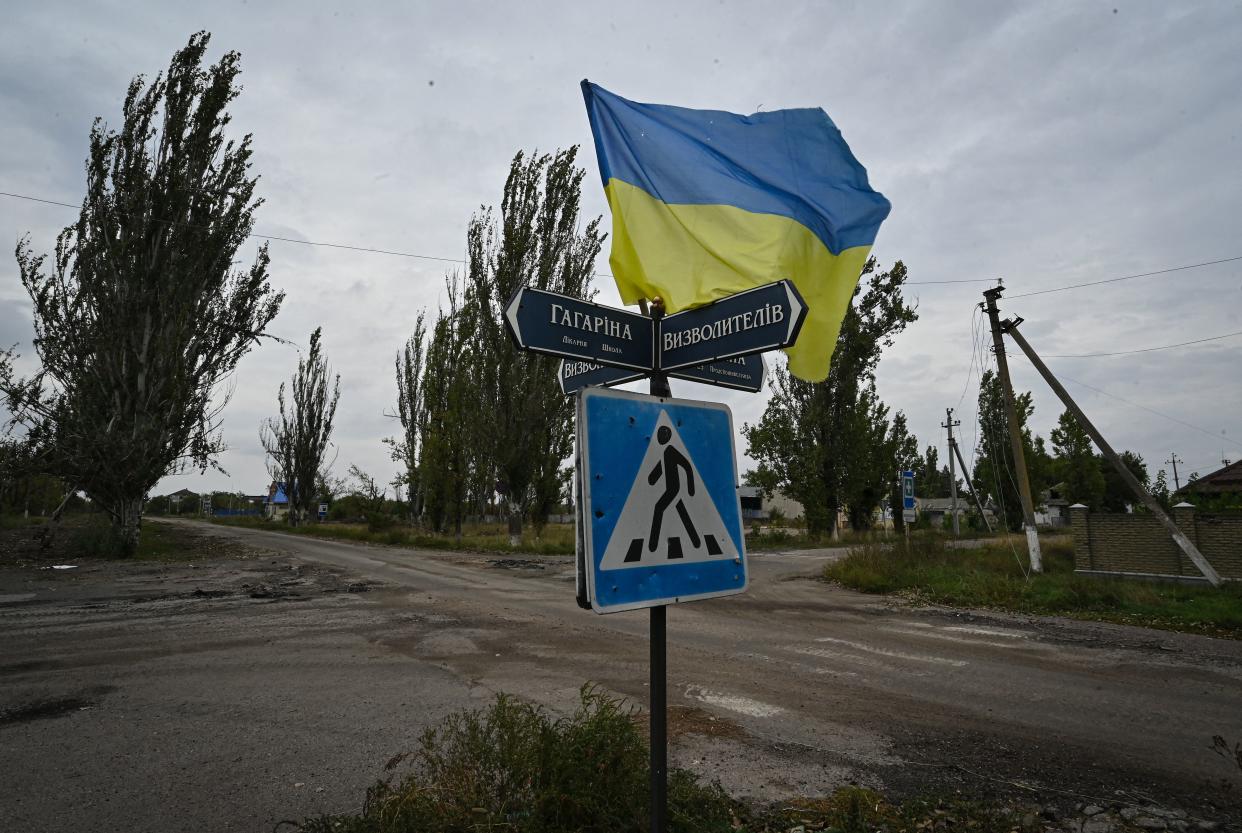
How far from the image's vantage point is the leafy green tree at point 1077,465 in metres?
43.0

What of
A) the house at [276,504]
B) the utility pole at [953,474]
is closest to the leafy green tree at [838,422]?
the utility pole at [953,474]

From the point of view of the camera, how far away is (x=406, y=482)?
117 ft

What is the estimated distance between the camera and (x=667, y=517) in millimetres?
2270

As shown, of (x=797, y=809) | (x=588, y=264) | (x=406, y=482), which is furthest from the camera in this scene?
(x=406, y=482)

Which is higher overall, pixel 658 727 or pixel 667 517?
pixel 667 517

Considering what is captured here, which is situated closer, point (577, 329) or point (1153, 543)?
point (577, 329)

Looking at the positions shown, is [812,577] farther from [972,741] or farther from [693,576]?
[693,576]

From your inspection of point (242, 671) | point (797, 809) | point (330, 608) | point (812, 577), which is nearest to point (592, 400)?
point (797, 809)

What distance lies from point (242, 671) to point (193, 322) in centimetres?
1687

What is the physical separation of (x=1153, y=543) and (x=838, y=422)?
54.4 ft

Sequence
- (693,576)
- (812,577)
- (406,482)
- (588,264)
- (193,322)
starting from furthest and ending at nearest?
(406,482), (588,264), (193,322), (812,577), (693,576)

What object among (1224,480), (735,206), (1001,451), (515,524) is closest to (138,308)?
(515,524)

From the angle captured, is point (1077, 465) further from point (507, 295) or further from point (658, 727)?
point (658, 727)

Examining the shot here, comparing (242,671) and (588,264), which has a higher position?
(588,264)
